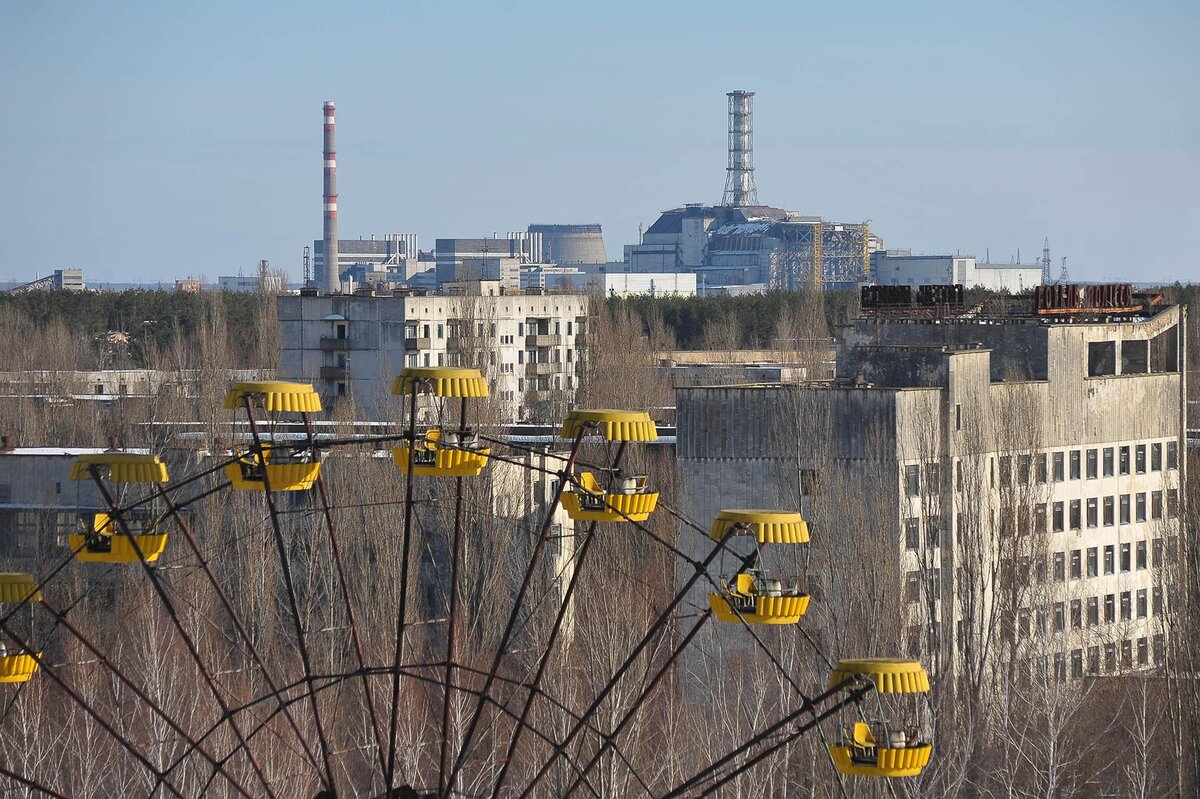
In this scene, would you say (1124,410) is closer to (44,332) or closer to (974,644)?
(974,644)

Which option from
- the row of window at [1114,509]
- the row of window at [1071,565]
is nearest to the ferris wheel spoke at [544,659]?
the row of window at [1071,565]

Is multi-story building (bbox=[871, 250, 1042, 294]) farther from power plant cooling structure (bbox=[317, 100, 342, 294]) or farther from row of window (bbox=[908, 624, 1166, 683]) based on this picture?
row of window (bbox=[908, 624, 1166, 683])

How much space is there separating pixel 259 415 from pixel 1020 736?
63.4ft

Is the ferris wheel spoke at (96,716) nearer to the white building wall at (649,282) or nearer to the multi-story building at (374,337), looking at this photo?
the multi-story building at (374,337)

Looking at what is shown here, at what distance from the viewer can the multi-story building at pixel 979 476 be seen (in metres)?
29.5

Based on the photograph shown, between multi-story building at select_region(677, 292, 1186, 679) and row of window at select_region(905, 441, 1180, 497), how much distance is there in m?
0.04

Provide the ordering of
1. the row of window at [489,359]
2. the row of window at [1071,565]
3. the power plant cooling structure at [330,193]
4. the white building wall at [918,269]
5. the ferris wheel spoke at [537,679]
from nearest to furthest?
the ferris wheel spoke at [537,679] → the row of window at [1071,565] → the row of window at [489,359] → the power plant cooling structure at [330,193] → the white building wall at [918,269]

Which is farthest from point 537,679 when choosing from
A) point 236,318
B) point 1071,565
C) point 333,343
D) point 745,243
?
point 745,243

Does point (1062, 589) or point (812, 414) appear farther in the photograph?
point (1062, 589)

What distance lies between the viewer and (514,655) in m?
30.2

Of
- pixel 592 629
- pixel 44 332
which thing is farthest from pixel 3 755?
pixel 44 332

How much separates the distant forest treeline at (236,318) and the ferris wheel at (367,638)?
98.8ft

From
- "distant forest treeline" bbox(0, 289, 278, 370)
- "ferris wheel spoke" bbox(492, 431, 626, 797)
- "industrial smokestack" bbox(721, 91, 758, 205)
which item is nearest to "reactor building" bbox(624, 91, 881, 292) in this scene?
"industrial smokestack" bbox(721, 91, 758, 205)

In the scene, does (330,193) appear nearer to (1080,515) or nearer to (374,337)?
(374,337)
